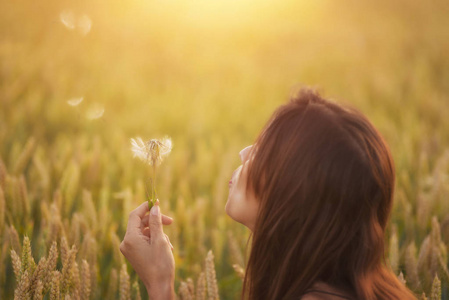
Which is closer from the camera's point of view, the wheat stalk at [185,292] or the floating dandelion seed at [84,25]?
the wheat stalk at [185,292]

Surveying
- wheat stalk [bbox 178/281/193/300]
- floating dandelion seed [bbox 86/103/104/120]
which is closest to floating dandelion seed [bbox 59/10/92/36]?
floating dandelion seed [bbox 86/103/104/120]

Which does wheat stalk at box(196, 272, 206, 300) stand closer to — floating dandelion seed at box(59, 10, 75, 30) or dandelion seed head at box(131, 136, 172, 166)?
dandelion seed head at box(131, 136, 172, 166)

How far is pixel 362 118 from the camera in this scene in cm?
102

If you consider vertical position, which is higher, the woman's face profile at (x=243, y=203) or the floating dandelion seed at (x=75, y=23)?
the floating dandelion seed at (x=75, y=23)

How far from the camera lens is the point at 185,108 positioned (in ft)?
9.86

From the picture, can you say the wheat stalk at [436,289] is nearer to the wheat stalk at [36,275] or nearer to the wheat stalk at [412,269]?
the wheat stalk at [412,269]

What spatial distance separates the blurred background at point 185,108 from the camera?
1507 millimetres

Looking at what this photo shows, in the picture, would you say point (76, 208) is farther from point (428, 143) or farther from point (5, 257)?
point (428, 143)

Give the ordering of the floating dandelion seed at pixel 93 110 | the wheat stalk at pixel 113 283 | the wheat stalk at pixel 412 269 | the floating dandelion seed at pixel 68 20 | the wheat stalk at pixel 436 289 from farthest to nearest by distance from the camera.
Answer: the floating dandelion seed at pixel 93 110, the floating dandelion seed at pixel 68 20, the wheat stalk at pixel 412 269, the wheat stalk at pixel 113 283, the wheat stalk at pixel 436 289

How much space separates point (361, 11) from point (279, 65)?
2302 millimetres

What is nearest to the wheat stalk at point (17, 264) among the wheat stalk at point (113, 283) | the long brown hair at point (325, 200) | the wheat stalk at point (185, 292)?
the wheat stalk at point (113, 283)

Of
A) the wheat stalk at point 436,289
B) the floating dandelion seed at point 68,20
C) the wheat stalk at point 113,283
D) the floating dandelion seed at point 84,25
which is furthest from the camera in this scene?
the floating dandelion seed at point 84,25

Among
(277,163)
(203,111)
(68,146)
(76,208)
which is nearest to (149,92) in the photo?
(203,111)

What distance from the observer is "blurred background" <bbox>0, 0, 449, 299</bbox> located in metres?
1.51
